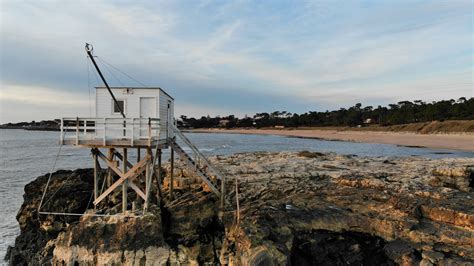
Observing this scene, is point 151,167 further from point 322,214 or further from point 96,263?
point 322,214

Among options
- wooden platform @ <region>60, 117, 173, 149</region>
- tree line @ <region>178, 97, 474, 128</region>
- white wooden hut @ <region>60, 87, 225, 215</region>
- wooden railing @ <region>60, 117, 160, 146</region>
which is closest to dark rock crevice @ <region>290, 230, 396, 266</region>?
white wooden hut @ <region>60, 87, 225, 215</region>

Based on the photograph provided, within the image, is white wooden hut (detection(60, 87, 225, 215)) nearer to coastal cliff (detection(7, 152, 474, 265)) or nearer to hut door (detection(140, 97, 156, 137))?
hut door (detection(140, 97, 156, 137))

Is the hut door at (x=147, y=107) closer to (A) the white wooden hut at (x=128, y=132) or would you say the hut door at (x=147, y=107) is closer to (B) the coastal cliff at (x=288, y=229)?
(A) the white wooden hut at (x=128, y=132)

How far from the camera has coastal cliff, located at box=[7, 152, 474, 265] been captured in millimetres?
11852

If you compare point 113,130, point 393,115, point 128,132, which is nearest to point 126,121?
point 128,132

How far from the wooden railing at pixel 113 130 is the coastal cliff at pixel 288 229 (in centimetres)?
326

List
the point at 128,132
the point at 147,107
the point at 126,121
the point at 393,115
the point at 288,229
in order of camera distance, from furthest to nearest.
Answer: the point at 393,115 < the point at 147,107 < the point at 128,132 < the point at 126,121 < the point at 288,229

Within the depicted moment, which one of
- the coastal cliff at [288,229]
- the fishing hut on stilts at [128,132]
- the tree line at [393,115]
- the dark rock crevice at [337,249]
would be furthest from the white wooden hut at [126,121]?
the tree line at [393,115]

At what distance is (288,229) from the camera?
12703 millimetres

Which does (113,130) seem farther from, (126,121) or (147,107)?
(147,107)

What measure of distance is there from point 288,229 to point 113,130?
904 centimetres

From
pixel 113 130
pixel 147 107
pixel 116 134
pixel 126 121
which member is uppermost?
pixel 147 107

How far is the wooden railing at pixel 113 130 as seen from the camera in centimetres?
1476

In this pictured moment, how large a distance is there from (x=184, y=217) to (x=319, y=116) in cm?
16281
